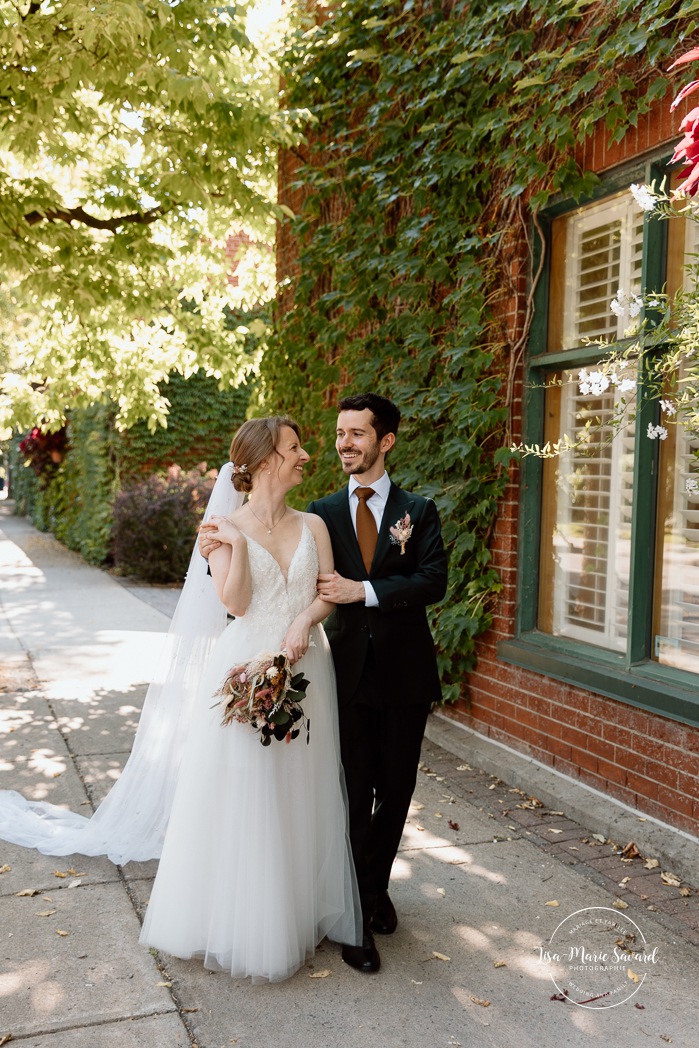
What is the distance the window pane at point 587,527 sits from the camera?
5.31 metres

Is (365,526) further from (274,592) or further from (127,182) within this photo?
(127,182)

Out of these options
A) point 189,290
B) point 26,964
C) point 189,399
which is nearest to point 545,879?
point 26,964

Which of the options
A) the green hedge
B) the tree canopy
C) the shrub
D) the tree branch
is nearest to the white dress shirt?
the tree canopy

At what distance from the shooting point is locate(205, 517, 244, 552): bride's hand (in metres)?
3.57

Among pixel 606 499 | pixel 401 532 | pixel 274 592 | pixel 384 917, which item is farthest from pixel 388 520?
pixel 606 499

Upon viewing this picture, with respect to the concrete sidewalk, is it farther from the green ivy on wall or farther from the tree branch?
the tree branch

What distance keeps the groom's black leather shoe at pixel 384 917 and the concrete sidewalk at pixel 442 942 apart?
0.18 ft

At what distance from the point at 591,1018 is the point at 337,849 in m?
1.04

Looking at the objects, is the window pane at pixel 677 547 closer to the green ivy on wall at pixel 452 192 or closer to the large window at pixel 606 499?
the large window at pixel 606 499

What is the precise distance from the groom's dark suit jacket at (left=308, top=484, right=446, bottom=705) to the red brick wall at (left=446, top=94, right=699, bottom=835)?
4.86ft

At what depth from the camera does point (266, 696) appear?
11.1ft

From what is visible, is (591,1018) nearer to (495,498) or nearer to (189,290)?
(495,498)

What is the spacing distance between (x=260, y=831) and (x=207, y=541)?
1.06 meters

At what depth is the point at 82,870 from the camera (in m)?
4.41
